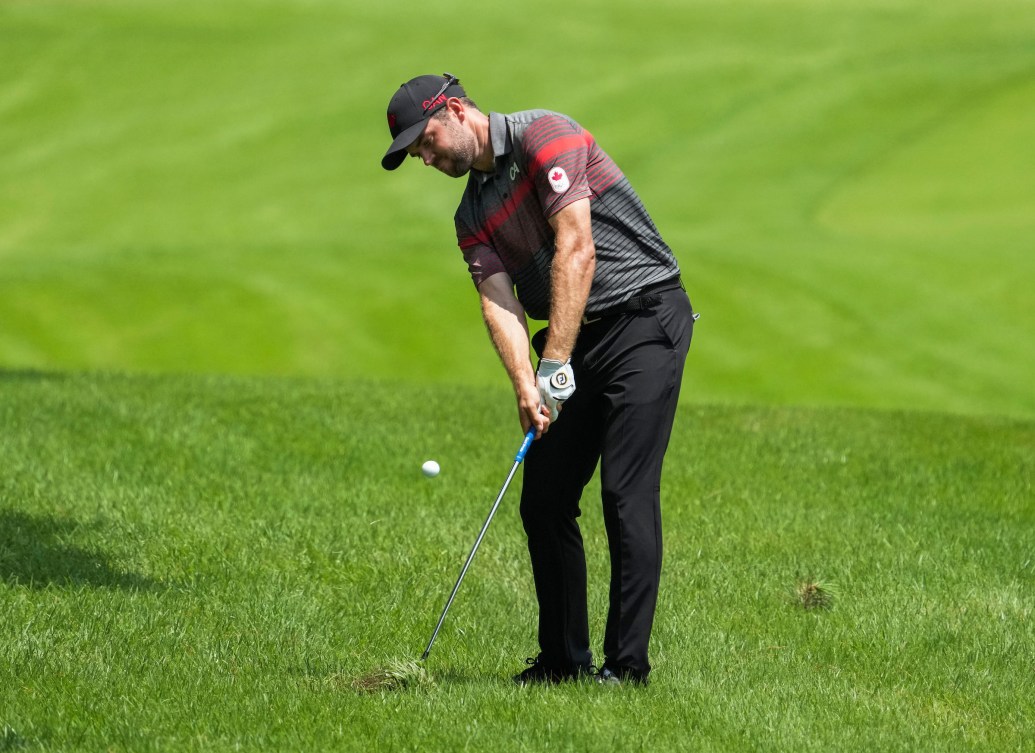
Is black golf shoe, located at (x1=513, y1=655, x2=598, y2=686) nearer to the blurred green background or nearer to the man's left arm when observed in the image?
the man's left arm

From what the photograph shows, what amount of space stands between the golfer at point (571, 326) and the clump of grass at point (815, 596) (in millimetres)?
1789

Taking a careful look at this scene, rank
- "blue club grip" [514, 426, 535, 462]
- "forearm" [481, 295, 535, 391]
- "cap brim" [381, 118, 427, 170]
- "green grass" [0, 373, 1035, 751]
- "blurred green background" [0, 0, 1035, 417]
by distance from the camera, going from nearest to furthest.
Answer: "green grass" [0, 373, 1035, 751] → "cap brim" [381, 118, 427, 170] → "blue club grip" [514, 426, 535, 462] → "forearm" [481, 295, 535, 391] → "blurred green background" [0, 0, 1035, 417]

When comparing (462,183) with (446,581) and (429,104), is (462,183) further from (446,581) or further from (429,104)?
(429,104)

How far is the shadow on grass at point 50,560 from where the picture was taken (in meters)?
7.46

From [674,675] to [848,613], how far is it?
159 centimetres

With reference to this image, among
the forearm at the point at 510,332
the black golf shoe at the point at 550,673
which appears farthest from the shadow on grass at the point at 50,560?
the forearm at the point at 510,332

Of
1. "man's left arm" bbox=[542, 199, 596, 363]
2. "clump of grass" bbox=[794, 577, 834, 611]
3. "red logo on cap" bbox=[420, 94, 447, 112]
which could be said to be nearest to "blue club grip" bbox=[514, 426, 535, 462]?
"man's left arm" bbox=[542, 199, 596, 363]

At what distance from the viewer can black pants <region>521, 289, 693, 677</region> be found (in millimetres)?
5844

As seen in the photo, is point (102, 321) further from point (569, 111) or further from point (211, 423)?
point (569, 111)

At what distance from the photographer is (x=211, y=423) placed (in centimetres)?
1148

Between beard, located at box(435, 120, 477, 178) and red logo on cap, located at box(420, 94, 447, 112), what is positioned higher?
red logo on cap, located at box(420, 94, 447, 112)

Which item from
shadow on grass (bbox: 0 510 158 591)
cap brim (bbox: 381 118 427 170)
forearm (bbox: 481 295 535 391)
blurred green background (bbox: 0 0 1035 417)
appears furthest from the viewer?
blurred green background (bbox: 0 0 1035 417)

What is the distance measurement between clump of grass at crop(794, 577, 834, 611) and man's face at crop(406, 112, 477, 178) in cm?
305

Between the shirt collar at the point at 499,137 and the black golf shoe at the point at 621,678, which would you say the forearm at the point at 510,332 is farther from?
the black golf shoe at the point at 621,678
